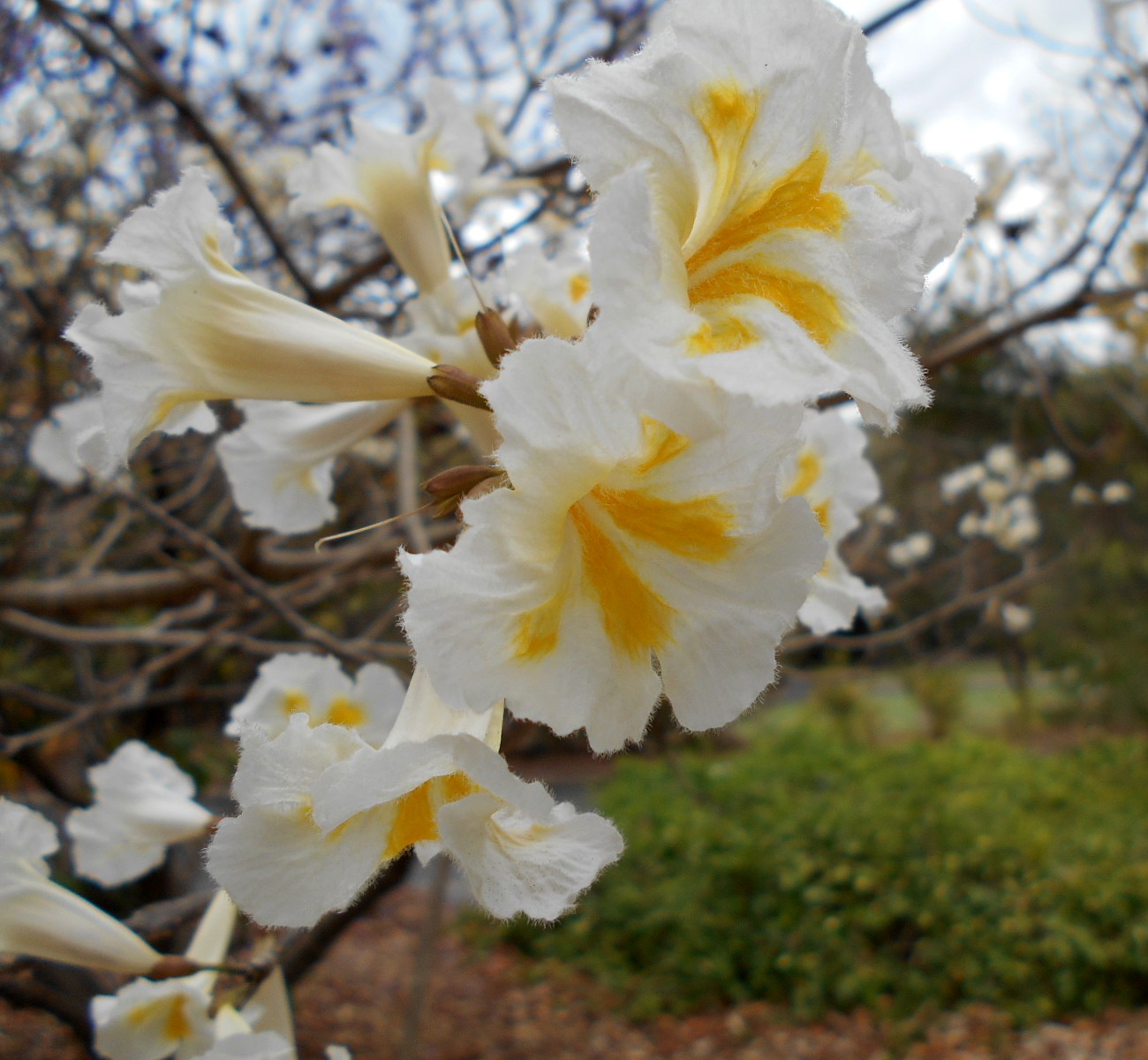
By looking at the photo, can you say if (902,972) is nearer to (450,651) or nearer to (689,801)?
A: (689,801)

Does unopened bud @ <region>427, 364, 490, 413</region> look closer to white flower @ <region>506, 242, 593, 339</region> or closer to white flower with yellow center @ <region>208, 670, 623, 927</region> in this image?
white flower with yellow center @ <region>208, 670, 623, 927</region>

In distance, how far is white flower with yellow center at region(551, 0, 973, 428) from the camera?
649mm

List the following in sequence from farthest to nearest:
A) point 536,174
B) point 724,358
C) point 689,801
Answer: point 689,801 < point 536,174 < point 724,358

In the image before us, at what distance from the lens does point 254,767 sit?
0.77 meters

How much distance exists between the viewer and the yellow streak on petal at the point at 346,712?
1568 mm

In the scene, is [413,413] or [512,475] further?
[413,413]

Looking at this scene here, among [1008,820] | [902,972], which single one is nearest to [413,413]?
[902,972]

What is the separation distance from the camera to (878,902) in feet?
21.1

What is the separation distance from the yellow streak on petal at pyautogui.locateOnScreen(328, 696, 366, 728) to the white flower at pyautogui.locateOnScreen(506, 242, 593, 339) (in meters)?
0.72

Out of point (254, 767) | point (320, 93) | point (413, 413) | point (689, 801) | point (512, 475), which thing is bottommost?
point (689, 801)

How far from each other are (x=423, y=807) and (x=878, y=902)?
651 centimetres

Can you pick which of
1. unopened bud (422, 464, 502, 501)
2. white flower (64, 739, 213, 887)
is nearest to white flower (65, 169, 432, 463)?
unopened bud (422, 464, 502, 501)

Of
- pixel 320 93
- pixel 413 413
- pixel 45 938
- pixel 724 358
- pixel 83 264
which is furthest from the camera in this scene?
pixel 320 93

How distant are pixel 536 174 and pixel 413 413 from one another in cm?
107
